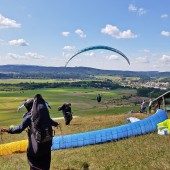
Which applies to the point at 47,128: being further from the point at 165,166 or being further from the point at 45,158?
the point at 165,166

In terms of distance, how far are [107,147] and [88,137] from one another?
1.74 m

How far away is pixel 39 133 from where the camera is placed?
25.8 feet

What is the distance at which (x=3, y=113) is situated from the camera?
118 meters

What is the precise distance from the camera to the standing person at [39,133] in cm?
789

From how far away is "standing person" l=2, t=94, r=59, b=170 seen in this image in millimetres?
7891

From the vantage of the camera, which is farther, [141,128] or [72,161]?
[141,128]

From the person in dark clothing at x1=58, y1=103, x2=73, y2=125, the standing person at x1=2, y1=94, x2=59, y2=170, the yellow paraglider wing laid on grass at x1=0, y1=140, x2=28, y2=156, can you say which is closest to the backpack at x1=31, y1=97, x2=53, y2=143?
the standing person at x1=2, y1=94, x2=59, y2=170

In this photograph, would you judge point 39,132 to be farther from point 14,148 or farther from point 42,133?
point 14,148

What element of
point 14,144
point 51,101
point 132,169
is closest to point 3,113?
point 51,101

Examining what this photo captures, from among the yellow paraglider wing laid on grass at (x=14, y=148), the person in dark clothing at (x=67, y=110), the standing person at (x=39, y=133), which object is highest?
→ the standing person at (x=39, y=133)

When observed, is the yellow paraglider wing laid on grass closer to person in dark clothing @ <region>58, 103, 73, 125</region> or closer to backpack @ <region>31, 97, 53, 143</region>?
person in dark clothing @ <region>58, 103, 73, 125</region>

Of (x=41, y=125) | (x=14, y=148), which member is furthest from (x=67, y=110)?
(x=41, y=125)

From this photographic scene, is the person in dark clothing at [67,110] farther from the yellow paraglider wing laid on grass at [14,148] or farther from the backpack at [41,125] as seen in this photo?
the backpack at [41,125]

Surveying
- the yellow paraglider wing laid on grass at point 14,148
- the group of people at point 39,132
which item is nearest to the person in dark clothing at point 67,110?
the yellow paraglider wing laid on grass at point 14,148
